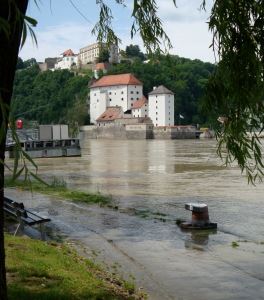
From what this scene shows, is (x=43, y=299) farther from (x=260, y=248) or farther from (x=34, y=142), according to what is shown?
(x=34, y=142)

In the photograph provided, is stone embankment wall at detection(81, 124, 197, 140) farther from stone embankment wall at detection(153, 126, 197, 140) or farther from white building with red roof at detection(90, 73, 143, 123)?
white building with red roof at detection(90, 73, 143, 123)

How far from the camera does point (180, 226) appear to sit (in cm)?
1173

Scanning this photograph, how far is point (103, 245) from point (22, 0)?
6.13 metres

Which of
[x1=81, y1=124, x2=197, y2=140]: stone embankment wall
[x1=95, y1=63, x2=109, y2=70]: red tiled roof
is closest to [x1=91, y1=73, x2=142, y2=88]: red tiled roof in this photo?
[x1=81, y1=124, x2=197, y2=140]: stone embankment wall

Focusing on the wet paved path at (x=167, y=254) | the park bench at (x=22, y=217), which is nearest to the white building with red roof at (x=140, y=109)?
the wet paved path at (x=167, y=254)

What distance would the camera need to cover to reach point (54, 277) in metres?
6.15

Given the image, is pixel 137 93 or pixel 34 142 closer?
pixel 34 142

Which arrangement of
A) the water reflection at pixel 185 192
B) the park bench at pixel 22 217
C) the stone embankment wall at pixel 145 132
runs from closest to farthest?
the park bench at pixel 22 217
the water reflection at pixel 185 192
the stone embankment wall at pixel 145 132

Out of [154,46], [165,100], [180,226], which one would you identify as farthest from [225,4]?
[165,100]

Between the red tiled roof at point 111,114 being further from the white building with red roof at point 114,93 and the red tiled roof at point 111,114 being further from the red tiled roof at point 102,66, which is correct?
the red tiled roof at point 102,66

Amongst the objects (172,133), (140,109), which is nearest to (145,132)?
(172,133)

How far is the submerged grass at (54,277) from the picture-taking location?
18.1ft

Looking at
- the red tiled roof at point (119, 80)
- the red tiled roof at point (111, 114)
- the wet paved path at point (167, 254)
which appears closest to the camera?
the wet paved path at point (167, 254)

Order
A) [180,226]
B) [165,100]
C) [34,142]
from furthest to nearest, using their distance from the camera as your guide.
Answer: [165,100] → [34,142] → [180,226]
